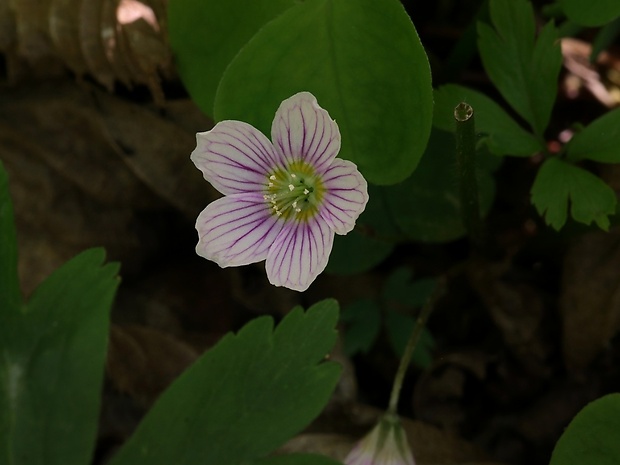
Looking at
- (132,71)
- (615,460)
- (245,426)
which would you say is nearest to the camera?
(615,460)

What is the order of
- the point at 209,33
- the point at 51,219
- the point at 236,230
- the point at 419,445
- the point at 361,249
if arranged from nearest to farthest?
the point at 236,230
the point at 209,33
the point at 419,445
the point at 361,249
the point at 51,219

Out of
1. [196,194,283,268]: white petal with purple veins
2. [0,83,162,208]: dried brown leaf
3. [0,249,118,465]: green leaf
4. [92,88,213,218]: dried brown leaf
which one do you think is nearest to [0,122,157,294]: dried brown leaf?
[0,83,162,208]: dried brown leaf

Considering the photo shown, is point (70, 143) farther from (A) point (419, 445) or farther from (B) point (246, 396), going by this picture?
(A) point (419, 445)

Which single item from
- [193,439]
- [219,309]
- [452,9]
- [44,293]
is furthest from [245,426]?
[452,9]

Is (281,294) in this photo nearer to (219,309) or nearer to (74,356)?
(219,309)

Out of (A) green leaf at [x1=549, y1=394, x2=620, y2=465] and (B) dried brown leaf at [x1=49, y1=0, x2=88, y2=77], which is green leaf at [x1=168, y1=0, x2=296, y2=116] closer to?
(B) dried brown leaf at [x1=49, y1=0, x2=88, y2=77]

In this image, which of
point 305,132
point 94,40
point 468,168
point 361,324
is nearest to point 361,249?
point 361,324
